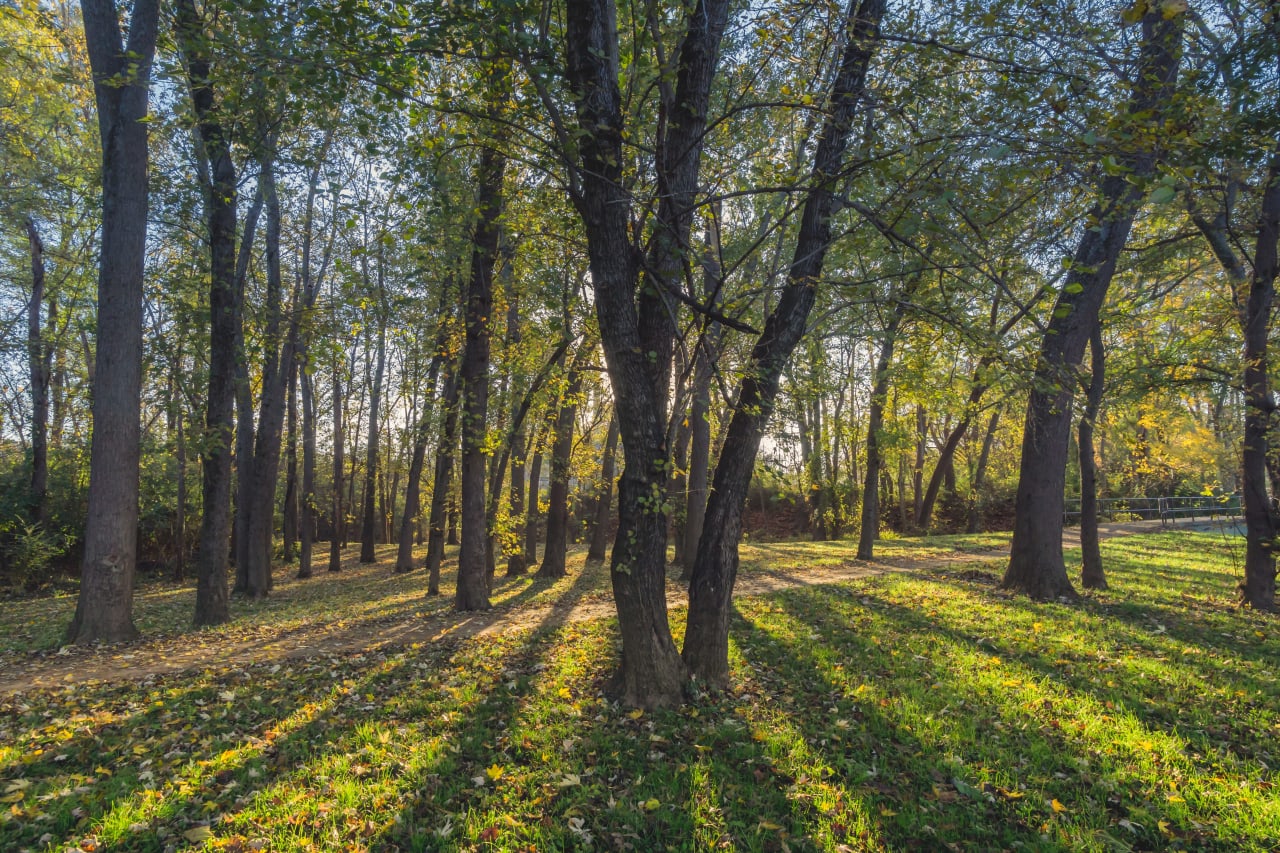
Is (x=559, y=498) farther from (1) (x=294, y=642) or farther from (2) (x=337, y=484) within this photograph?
(2) (x=337, y=484)

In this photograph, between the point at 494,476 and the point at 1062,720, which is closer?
the point at 1062,720

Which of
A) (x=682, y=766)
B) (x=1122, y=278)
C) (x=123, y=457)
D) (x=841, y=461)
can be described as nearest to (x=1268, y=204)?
(x=1122, y=278)

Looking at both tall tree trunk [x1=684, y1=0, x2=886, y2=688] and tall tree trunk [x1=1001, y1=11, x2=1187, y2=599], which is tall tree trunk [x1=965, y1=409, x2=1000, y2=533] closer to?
tall tree trunk [x1=1001, y1=11, x2=1187, y2=599]

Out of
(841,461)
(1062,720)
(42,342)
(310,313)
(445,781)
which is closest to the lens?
(445,781)

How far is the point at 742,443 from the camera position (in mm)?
5348

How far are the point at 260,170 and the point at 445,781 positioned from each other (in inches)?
467

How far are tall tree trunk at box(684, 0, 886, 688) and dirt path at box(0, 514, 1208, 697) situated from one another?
367cm

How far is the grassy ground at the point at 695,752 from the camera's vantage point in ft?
10.3

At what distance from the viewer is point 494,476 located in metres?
15.6

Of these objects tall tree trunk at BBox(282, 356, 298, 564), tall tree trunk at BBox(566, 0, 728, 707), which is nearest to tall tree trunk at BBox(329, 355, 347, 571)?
→ tall tree trunk at BBox(282, 356, 298, 564)

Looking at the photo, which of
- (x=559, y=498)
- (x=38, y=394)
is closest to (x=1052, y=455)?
(x=559, y=498)

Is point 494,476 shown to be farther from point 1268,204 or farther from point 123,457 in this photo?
point 1268,204

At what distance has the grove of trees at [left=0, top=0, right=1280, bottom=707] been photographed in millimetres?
3922

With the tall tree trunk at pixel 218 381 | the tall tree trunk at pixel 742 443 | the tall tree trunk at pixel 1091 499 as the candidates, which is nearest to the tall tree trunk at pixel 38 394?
the tall tree trunk at pixel 218 381
